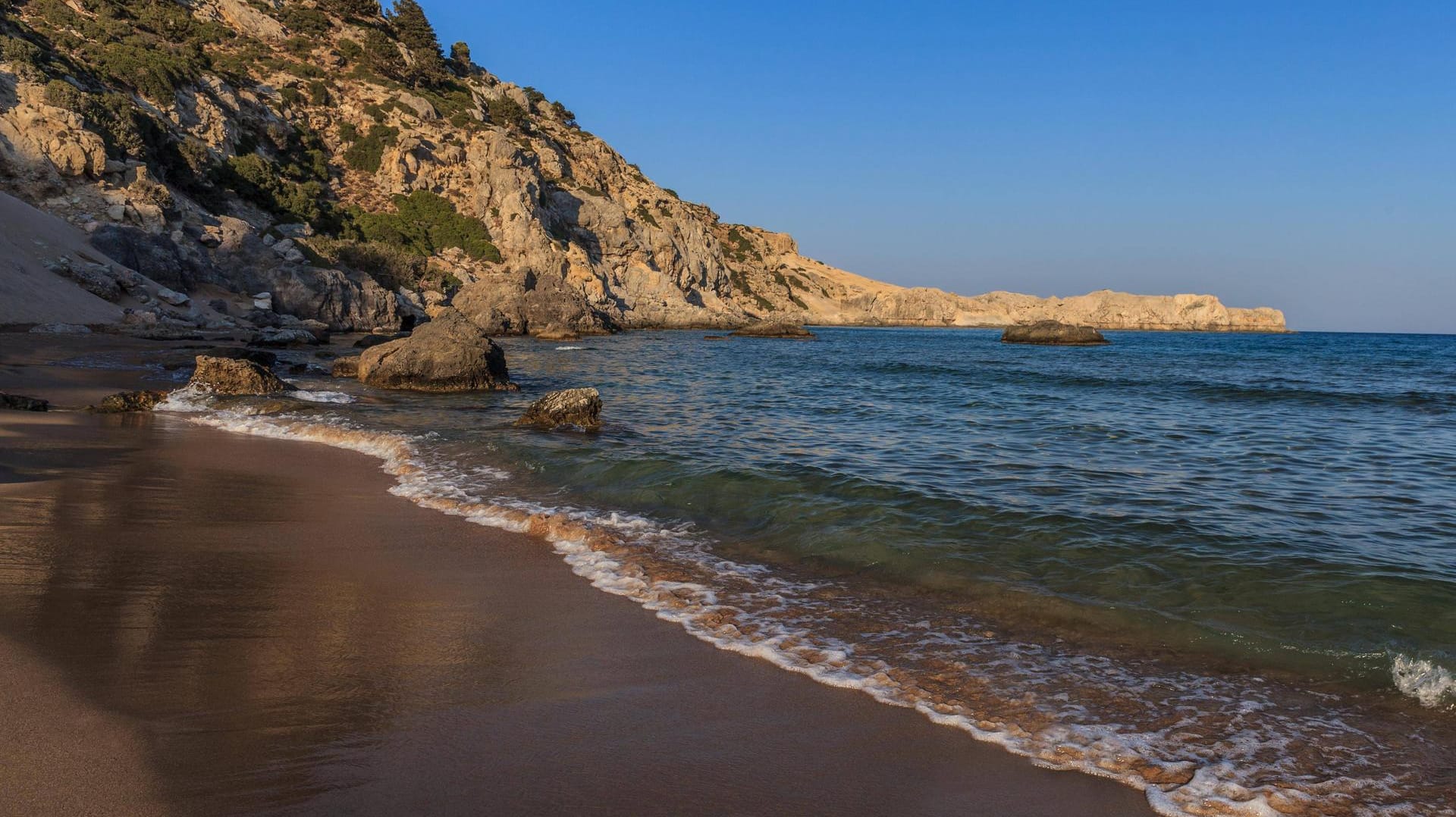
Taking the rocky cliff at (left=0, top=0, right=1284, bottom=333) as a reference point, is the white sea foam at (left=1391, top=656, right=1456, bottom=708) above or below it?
below

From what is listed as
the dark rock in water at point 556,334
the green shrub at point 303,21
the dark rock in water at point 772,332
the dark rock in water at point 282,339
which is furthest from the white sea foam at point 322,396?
the green shrub at point 303,21

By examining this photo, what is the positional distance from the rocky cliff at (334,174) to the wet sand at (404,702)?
91.4 feet

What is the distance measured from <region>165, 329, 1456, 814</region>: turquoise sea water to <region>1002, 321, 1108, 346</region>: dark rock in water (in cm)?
3806

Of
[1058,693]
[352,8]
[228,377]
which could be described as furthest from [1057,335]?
[352,8]

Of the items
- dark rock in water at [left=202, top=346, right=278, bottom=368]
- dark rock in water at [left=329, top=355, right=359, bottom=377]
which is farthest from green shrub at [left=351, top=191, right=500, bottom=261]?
dark rock in water at [left=202, top=346, right=278, bottom=368]

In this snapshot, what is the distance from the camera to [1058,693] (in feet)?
12.5

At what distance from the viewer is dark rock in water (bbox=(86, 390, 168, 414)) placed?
11.5 metres

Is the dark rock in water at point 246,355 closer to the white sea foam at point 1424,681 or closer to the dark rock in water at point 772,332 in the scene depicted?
the white sea foam at point 1424,681

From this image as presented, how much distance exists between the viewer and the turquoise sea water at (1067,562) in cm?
345

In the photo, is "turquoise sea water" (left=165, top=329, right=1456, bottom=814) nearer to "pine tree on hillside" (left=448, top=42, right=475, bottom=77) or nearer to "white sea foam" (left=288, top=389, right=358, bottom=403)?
"white sea foam" (left=288, top=389, right=358, bottom=403)

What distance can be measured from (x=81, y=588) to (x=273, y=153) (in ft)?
171

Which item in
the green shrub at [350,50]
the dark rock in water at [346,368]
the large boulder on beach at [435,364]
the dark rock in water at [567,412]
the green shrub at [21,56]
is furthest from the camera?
the green shrub at [350,50]

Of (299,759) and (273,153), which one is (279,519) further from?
(273,153)

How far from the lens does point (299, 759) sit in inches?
112
